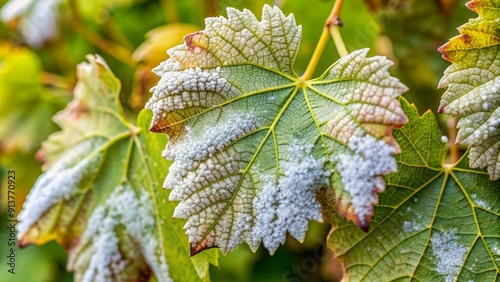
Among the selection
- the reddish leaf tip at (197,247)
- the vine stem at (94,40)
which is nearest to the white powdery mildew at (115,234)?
the reddish leaf tip at (197,247)

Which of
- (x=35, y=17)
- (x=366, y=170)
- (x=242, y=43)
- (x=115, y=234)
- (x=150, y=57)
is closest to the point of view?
(x=366, y=170)

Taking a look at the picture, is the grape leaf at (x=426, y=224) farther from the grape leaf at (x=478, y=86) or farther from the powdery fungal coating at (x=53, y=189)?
the powdery fungal coating at (x=53, y=189)

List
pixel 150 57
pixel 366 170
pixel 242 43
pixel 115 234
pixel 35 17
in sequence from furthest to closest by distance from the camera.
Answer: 1. pixel 35 17
2. pixel 150 57
3. pixel 115 234
4. pixel 242 43
5. pixel 366 170

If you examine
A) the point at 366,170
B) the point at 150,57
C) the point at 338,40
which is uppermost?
the point at 150,57

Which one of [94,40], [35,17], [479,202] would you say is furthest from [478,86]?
[35,17]

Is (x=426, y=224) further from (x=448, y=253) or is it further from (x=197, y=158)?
(x=197, y=158)

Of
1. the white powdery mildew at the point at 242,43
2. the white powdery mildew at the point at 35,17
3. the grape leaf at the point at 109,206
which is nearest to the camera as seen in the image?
the white powdery mildew at the point at 242,43
